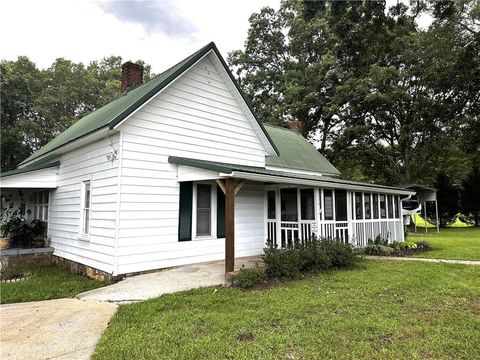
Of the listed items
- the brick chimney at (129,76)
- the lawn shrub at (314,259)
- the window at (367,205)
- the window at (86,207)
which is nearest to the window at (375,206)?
the window at (367,205)

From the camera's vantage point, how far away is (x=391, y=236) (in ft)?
44.5

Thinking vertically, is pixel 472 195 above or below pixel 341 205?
above

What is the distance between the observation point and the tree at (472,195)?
25.2 metres

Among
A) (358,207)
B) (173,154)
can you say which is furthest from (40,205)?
(358,207)

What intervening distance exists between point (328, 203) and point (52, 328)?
343 inches

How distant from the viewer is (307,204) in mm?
10609

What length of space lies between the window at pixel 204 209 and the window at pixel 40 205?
6.69 metres

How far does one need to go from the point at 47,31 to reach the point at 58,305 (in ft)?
35.0

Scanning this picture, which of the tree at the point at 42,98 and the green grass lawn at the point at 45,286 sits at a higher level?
the tree at the point at 42,98

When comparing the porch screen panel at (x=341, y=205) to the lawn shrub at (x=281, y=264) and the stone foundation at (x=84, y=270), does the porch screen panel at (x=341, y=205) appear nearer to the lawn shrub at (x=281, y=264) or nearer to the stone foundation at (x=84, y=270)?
the lawn shrub at (x=281, y=264)

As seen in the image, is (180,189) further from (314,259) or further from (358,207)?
(358,207)

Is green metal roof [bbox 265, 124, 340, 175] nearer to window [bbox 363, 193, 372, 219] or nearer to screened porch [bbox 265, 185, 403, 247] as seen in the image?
screened porch [bbox 265, 185, 403, 247]

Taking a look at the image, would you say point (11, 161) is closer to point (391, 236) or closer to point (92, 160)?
point (92, 160)

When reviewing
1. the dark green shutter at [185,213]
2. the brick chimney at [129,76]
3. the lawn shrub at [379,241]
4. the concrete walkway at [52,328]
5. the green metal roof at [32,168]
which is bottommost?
the concrete walkway at [52,328]
